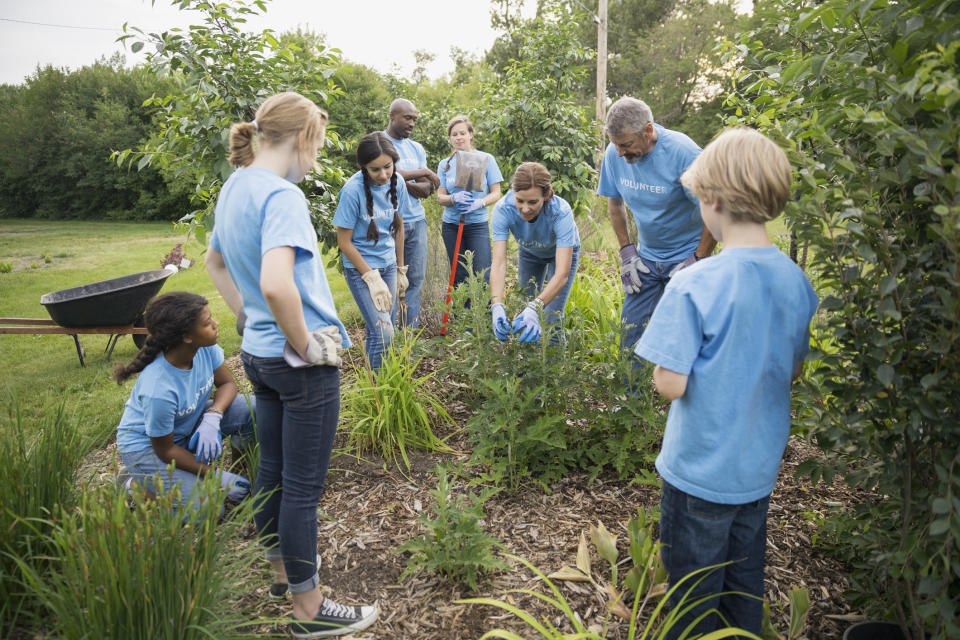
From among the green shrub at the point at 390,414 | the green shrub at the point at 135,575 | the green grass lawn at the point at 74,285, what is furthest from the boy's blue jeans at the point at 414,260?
the green shrub at the point at 135,575

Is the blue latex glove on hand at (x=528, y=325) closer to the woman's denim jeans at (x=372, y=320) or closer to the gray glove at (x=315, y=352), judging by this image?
the woman's denim jeans at (x=372, y=320)

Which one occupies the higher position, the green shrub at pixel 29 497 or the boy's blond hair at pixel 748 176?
the boy's blond hair at pixel 748 176

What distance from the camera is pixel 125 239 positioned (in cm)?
1352

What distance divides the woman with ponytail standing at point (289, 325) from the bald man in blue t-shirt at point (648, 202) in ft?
5.11

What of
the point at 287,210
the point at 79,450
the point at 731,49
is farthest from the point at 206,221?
the point at 731,49

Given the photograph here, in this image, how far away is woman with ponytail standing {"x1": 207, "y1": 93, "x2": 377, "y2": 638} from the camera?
1660 millimetres

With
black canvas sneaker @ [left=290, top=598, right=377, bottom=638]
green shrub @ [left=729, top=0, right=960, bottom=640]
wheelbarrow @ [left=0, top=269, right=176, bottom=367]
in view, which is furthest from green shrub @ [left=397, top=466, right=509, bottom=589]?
wheelbarrow @ [left=0, top=269, right=176, bottom=367]

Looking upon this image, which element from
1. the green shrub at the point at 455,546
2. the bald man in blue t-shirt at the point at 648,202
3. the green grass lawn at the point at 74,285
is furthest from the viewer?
the green grass lawn at the point at 74,285

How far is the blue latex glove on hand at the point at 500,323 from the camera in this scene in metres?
3.01

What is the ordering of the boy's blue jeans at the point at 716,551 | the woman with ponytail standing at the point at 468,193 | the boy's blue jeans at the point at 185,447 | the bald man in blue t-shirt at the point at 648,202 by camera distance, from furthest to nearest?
1. the woman with ponytail standing at the point at 468,193
2. the bald man in blue t-shirt at the point at 648,202
3. the boy's blue jeans at the point at 185,447
4. the boy's blue jeans at the point at 716,551

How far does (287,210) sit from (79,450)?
1.42 m

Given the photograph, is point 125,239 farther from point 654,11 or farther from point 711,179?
point 654,11

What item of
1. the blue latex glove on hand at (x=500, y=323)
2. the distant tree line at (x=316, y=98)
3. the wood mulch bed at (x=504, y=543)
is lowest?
the wood mulch bed at (x=504, y=543)

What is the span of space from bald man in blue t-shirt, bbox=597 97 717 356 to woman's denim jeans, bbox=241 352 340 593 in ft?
5.05
